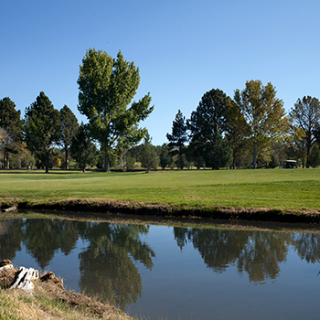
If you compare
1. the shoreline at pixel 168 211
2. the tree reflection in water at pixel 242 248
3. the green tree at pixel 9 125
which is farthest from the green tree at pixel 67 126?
the tree reflection in water at pixel 242 248

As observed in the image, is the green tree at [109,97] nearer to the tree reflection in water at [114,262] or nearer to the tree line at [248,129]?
the tree line at [248,129]

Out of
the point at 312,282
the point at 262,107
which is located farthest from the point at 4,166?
the point at 312,282

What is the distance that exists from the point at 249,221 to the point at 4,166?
266 ft

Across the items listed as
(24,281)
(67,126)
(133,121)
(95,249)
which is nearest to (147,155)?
(133,121)

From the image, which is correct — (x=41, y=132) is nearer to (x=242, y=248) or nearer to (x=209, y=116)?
(x=209, y=116)

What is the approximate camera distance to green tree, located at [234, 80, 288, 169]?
4884cm

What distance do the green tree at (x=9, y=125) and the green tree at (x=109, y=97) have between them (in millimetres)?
31956

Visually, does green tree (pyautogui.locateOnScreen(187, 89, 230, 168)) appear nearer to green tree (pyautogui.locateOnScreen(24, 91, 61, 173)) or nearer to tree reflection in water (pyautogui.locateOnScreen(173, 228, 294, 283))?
green tree (pyautogui.locateOnScreen(24, 91, 61, 173))

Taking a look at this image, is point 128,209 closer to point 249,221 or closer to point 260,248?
point 249,221

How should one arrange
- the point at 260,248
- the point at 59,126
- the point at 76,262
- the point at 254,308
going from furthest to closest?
the point at 59,126 < the point at 260,248 < the point at 76,262 < the point at 254,308

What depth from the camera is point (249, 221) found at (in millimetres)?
13430

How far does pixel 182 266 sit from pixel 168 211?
6915 mm

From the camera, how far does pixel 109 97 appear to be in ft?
162

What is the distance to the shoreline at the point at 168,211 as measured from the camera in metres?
13.1
